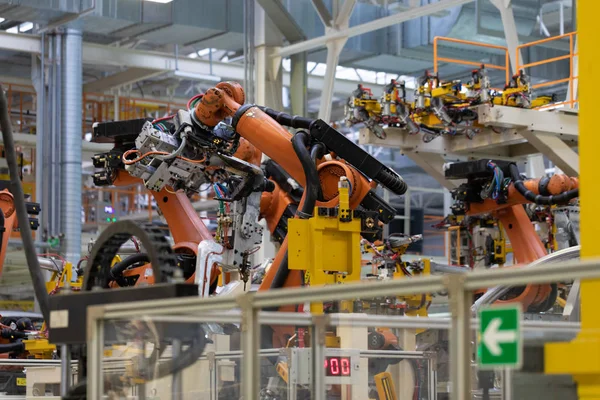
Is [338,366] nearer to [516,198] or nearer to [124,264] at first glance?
[124,264]

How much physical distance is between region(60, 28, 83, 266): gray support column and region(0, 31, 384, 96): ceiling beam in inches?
29.2

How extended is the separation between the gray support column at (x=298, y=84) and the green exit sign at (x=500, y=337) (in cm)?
1366

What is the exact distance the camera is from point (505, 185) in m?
11.9

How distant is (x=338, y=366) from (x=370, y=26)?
10.5m

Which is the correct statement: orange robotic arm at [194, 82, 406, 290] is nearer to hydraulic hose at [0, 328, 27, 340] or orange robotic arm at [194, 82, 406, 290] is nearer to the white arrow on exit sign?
hydraulic hose at [0, 328, 27, 340]

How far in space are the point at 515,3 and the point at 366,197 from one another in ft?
30.9

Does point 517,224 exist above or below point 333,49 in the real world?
below

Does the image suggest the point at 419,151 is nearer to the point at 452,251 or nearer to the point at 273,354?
the point at 452,251

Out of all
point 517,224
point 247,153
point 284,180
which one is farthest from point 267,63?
point 247,153

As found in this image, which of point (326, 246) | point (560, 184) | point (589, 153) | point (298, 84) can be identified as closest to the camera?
point (589, 153)

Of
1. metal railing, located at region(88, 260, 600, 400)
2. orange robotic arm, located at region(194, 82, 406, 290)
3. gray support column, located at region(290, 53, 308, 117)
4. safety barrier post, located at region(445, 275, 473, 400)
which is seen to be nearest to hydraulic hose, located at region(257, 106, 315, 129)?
orange robotic arm, located at region(194, 82, 406, 290)

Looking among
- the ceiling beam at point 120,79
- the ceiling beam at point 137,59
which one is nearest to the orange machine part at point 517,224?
the ceiling beam at point 137,59

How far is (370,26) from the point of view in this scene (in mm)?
14344

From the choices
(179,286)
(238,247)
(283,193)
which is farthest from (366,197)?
(179,286)
